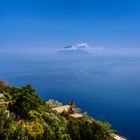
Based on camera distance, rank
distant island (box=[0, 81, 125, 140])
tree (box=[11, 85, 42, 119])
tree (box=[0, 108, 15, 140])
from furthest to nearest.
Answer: tree (box=[11, 85, 42, 119]), tree (box=[0, 108, 15, 140]), distant island (box=[0, 81, 125, 140])

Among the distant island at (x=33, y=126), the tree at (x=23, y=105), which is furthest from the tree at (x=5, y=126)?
the tree at (x=23, y=105)

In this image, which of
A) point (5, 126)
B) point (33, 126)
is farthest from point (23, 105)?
point (5, 126)

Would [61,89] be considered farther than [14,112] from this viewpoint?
Yes

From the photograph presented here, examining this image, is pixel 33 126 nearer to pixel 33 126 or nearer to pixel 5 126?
pixel 33 126

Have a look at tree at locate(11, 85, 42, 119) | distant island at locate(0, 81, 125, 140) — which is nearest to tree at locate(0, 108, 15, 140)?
distant island at locate(0, 81, 125, 140)

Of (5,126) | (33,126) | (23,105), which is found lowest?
(33,126)

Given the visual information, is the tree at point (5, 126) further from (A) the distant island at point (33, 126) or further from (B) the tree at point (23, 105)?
(B) the tree at point (23, 105)

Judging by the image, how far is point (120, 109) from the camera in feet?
348

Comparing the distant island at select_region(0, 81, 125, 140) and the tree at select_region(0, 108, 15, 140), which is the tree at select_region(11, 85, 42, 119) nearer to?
the distant island at select_region(0, 81, 125, 140)

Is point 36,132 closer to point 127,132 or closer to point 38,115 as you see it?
point 38,115

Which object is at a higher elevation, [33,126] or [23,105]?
[23,105]

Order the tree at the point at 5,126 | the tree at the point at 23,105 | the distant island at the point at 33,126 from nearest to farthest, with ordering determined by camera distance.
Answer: the distant island at the point at 33,126 → the tree at the point at 5,126 → the tree at the point at 23,105

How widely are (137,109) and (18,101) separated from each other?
82.4 m

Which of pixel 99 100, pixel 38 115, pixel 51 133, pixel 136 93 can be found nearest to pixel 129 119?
pixel 99 100
